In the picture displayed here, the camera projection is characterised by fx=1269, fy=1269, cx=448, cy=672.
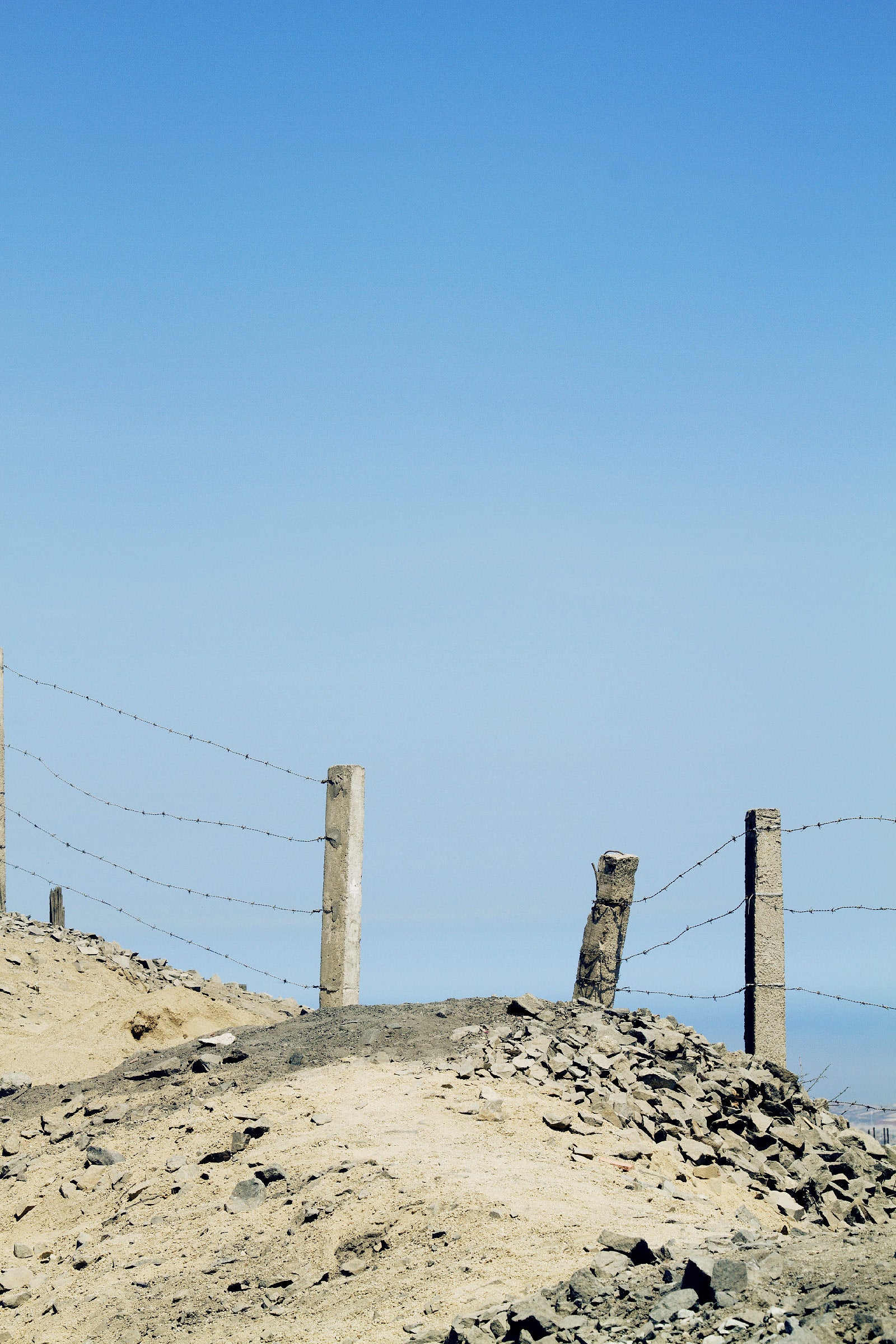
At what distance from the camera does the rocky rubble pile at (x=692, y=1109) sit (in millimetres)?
8445

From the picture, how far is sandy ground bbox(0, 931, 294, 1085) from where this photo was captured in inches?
503

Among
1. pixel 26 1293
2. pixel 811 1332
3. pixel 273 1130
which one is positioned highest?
pixel 811 1332

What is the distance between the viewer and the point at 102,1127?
9500 millimetres

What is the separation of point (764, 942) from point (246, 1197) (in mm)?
5350

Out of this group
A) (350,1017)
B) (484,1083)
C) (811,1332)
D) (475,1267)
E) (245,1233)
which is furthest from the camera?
(350,1017)

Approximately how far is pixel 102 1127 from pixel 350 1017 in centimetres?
229

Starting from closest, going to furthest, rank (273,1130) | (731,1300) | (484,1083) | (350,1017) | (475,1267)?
(731,1300)
(475,1267)
(273,1130)
(484,1083)
(350,1017)

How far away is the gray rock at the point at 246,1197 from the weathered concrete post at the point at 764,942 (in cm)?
504

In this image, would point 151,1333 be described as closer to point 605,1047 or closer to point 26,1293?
point 26,1293

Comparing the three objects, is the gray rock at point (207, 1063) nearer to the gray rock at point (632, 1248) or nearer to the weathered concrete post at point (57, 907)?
the gray rock at point (632, 1248)

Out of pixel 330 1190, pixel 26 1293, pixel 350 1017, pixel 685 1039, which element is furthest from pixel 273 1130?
pixel 685 1039

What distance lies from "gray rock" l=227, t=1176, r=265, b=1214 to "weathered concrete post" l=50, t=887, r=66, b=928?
36.5ft

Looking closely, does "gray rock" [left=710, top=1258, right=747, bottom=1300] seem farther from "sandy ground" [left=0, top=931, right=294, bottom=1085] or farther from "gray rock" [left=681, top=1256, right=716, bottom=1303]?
"sandy ground" [left=0, top=931, right=294, bottom=1085]

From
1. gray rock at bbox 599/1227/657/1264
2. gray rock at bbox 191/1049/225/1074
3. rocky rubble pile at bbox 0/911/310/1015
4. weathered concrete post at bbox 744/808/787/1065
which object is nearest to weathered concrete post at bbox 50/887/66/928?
rocky rubble pile at bbox 0/911/310/1015
